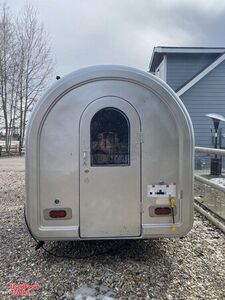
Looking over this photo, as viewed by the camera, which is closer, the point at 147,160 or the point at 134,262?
the point at 147,160

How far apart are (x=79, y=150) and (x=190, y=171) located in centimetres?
129

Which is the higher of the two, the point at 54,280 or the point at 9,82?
the point at 9,82

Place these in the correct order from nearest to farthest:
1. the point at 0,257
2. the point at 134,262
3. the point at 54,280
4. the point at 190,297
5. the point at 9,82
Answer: the point at 190,297 < the point at 54,280 < the point at 134,262 < the point at 0,257 < the point at 9,82

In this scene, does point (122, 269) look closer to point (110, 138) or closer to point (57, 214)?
point (57, 214)

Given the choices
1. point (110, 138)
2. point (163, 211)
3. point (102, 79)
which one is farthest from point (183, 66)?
point (163, 211)

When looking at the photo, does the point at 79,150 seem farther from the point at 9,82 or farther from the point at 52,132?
the point at 9,82

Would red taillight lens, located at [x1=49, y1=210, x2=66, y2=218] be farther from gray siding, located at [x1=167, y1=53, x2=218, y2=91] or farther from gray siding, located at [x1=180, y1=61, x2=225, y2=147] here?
gray siding, located at [x1=167, y1=53, x2=218, y2=91]

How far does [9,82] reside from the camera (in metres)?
25.3

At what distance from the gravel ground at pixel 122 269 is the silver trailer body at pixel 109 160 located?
0.43 meters

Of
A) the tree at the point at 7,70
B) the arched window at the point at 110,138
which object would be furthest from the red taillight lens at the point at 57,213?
the tree at the point at 7,70

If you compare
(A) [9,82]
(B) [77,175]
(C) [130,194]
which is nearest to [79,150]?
(B) [77,175]

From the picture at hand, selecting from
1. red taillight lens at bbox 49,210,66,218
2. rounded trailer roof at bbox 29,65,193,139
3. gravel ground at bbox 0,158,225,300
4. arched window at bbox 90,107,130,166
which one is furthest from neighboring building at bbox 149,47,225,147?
red taillight lens at bbox 49,210,66,218

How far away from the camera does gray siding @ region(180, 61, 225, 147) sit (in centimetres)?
1445

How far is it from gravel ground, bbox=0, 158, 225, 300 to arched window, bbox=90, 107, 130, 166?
126 centimetres
